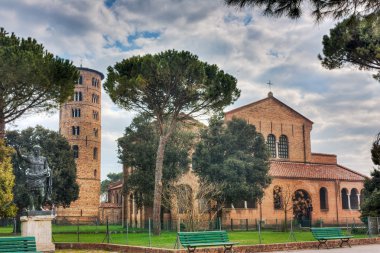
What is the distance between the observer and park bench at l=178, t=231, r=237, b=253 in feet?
43.3

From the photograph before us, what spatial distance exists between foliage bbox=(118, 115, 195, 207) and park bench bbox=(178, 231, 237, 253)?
62.0ft

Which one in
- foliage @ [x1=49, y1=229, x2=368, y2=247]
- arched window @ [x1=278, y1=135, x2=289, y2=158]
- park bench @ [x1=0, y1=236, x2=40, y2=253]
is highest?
arched window @ [x1=278, y1=135, x2=289, y2=158]

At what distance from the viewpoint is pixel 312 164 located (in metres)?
44.2

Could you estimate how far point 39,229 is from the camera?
14891 mm

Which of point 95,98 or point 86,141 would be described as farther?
point 95,98

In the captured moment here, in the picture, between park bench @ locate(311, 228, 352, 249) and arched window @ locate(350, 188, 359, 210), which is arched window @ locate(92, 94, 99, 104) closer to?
arched window @ locate(350, 188, 359, 210)

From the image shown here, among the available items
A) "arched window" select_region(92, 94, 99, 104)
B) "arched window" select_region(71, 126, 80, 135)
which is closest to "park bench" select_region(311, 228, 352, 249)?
"arched window" select_region(71, 126, 80, 135)

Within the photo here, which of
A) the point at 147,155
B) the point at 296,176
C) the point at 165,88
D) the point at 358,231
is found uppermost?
the point at 165,88

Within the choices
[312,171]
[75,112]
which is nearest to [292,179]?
[312,171]

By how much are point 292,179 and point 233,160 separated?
10.4 meters

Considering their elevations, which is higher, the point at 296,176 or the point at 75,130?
the point at 75,130

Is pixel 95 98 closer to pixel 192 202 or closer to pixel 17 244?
pixel 192 202

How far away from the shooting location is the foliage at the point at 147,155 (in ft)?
110

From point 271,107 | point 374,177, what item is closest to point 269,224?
point 374,177
